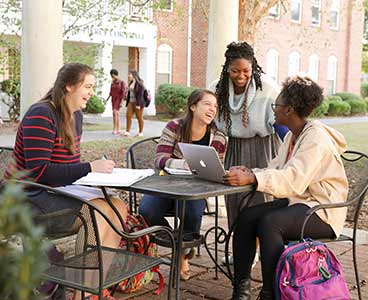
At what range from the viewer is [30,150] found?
10.9 ft

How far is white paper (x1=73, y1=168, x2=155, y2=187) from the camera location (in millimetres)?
3311

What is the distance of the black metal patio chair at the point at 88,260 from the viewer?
2.85 m

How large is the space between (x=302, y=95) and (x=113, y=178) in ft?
3.91

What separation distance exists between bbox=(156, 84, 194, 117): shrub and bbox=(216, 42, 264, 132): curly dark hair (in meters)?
17.5

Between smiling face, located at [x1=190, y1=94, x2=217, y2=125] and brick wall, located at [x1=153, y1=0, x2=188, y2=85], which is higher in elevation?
brick wall, located at [x1=153, y1=0, x2=188, y2=85]

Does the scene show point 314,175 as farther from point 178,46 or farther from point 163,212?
point 178,46

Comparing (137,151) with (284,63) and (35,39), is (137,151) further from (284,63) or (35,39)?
(284,63)

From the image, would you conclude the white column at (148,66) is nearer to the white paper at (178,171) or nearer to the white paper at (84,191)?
the white paper at (178,171)

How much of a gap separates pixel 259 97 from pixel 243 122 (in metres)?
0.21

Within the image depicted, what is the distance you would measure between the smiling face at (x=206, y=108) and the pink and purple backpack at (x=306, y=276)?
3.94ft

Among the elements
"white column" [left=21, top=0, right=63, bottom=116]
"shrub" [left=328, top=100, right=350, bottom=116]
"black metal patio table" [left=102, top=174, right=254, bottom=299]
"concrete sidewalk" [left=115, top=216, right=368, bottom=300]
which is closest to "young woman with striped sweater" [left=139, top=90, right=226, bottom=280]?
"concrete sidewalk" [left=115, top=216, right=368, bottom=300]

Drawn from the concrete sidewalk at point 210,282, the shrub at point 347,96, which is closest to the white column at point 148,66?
the shrub at point 347,96

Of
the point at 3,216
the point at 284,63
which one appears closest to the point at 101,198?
the point at 3,216

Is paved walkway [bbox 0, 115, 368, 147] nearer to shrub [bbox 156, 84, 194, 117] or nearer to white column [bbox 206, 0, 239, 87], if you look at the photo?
shrub [bbox 156, 84, 194, 117]
